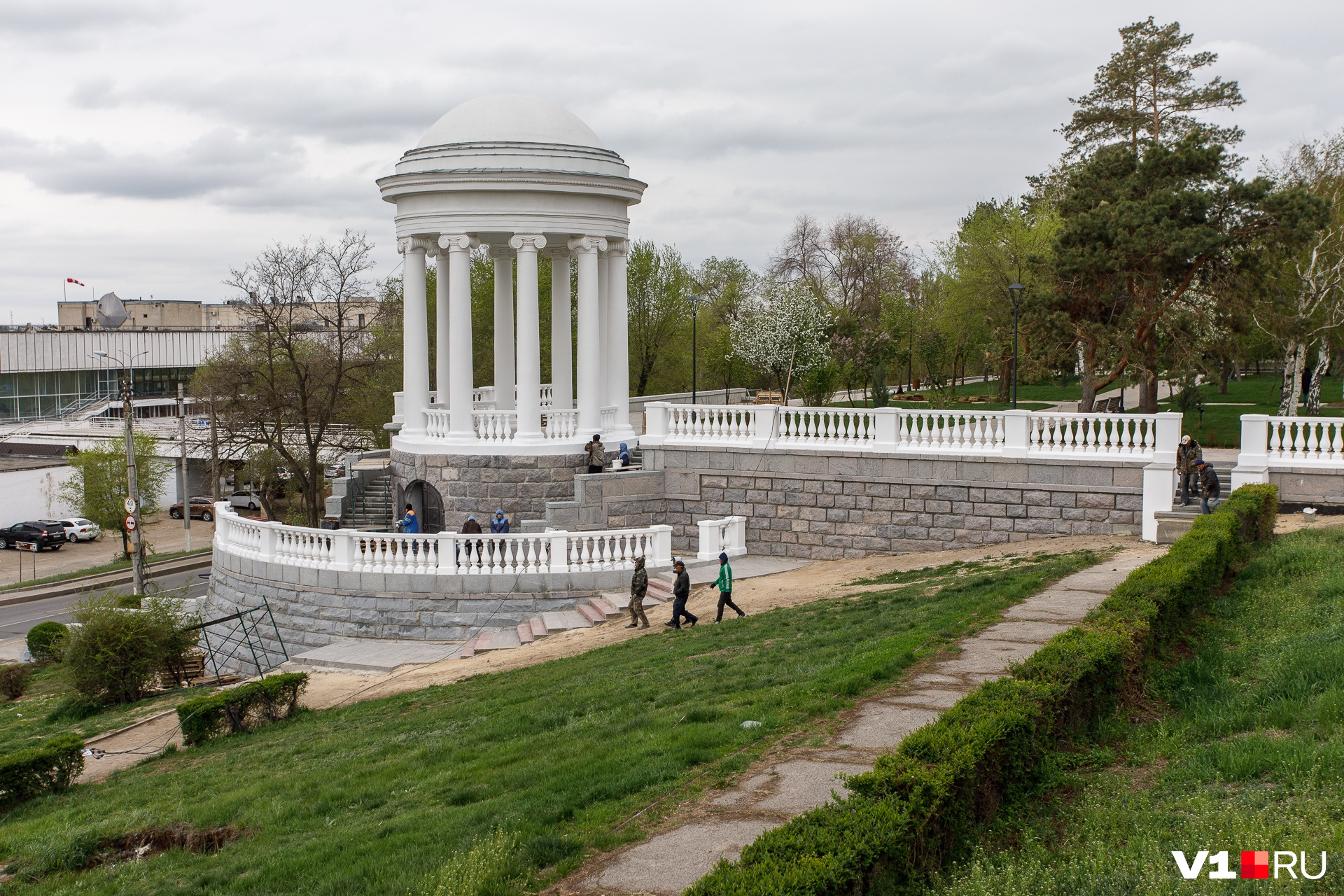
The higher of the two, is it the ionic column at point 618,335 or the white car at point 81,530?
the ionic column at point 618,335

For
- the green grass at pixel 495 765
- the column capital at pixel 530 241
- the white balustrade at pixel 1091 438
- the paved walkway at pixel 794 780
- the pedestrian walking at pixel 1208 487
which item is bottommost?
the green grass at pixel 495 765

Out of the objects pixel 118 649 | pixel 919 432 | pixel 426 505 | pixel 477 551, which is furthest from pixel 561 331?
pixel 118 649

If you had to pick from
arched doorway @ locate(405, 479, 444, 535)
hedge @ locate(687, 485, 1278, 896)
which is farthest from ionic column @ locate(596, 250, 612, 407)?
hedge @ locate(687, 485, 1278, 896)

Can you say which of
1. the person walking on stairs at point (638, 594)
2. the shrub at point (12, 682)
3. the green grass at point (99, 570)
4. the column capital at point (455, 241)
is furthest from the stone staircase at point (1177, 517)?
the green grass at point (99, 570)

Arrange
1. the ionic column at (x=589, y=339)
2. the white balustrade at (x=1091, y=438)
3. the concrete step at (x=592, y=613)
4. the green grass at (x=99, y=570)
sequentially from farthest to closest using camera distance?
1. the green grass at (x=99, y=570)
2. the ionic column at (x=589, y=339)
3. the white balustrade at (x=1091, y=438)
4. the concrete step at (x=592, y=613)

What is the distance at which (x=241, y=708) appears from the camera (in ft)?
50.4

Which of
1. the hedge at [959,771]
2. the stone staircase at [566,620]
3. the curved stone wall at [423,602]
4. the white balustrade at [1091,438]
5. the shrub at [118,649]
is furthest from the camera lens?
the curved stone wall at [423,602]

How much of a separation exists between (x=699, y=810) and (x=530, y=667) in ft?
29.4

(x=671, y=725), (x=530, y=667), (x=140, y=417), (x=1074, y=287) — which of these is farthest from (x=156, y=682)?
(x=140, y=417)

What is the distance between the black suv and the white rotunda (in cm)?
3948

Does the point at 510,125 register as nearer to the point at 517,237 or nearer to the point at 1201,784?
the point at 517,237

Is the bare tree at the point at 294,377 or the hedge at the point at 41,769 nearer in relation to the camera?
the hedge at the point at 41,769

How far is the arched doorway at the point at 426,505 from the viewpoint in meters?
26.5

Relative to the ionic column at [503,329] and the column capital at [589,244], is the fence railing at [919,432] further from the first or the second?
the ionic column at [503,329]
